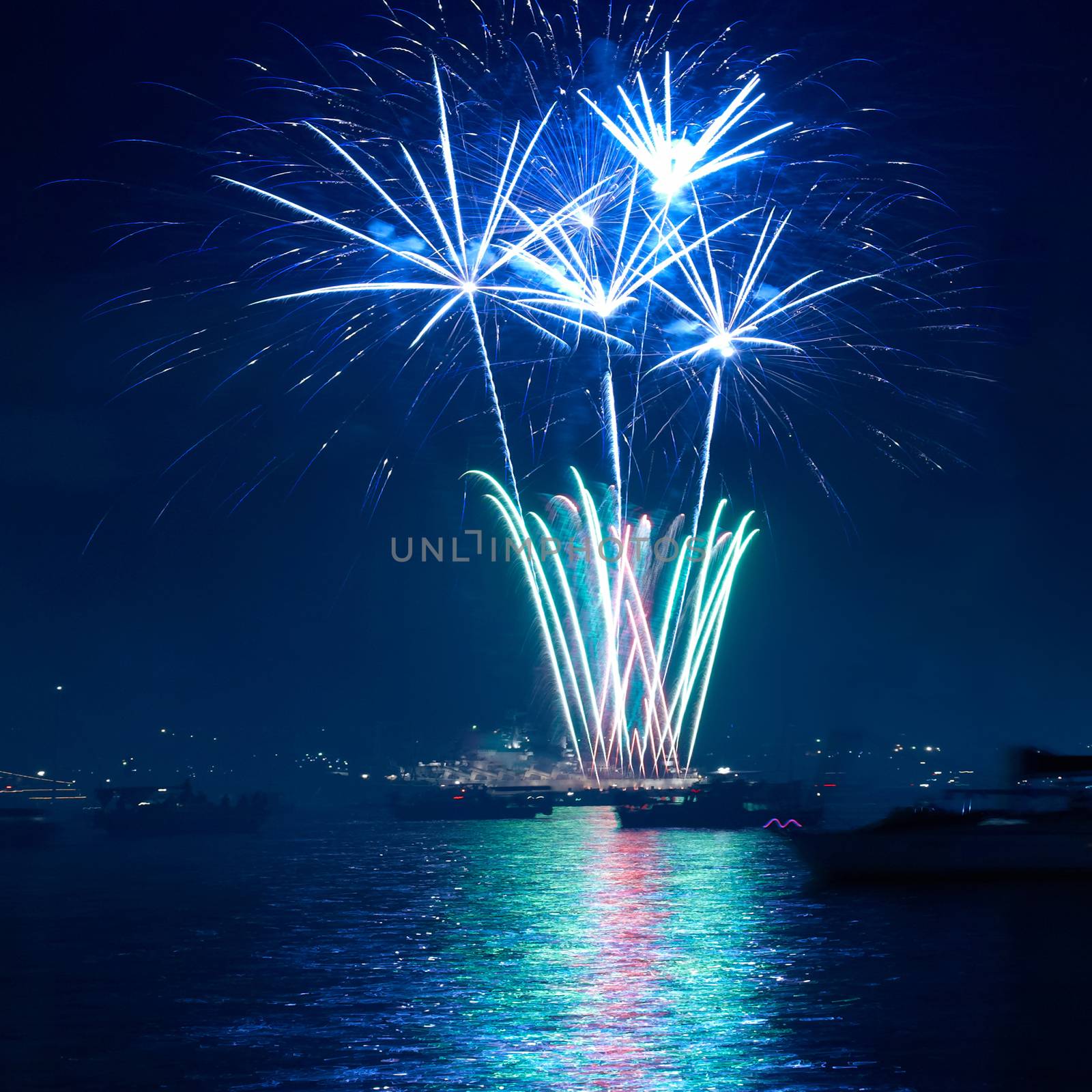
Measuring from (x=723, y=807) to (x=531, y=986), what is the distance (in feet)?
434

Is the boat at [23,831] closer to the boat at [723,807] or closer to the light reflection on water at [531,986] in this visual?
the boat at [723,807]

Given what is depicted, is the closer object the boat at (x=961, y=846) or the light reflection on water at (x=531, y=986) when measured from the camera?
the light reflection on water at (x=531, y=986)

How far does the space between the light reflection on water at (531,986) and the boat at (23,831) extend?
7064cm

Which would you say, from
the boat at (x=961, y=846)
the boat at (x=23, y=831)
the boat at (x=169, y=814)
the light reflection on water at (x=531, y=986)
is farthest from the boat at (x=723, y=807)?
the light reflection on water at (x=531, y=986)

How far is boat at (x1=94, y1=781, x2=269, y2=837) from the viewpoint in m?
172

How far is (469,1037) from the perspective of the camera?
3091cm

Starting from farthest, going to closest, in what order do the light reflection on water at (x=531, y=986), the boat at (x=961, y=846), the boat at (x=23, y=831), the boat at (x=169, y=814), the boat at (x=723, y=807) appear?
the boat at (x=169, y=814), the boat at (x=723, y=807), the boat at (x=23, y=831), the boat at (x=961, y=846), the light reflection on water at (x=531, y=986)

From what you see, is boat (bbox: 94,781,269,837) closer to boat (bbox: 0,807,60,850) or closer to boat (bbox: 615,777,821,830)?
boat (bbox: 0,807,60,850)

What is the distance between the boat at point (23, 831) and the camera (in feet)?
477

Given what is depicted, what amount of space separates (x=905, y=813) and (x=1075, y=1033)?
4988cm

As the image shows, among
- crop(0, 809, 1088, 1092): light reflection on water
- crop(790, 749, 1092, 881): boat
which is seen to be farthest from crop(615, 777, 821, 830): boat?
crop(0, 809, 1088, 1092): light reflection on water

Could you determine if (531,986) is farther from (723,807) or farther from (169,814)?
(169,814)

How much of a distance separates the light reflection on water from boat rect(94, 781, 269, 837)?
94.2 m

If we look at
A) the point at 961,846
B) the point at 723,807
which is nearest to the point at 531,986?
the point at 961,846
